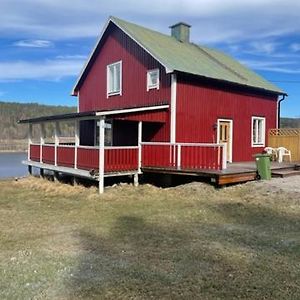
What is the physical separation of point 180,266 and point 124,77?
43.3 feet

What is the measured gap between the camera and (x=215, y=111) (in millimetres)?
17344

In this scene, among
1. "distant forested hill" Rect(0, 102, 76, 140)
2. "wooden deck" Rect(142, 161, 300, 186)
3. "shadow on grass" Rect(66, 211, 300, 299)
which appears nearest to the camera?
"shadow on grass" Rect(66, 211, 300, 299)

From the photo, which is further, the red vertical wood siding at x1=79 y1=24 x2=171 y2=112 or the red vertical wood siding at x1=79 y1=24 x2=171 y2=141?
the red vertical wood siding at x1=79 y1=24 x2=171 y2=112

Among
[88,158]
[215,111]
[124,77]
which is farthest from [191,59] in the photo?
[88,158]

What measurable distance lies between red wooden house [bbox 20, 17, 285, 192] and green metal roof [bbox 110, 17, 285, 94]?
76 mm

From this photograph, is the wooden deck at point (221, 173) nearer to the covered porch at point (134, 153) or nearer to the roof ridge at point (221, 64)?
the covered porch at point (134, 153)

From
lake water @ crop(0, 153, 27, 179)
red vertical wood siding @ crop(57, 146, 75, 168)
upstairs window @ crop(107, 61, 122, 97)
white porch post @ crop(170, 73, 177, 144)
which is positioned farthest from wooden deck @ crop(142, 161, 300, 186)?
lake water @ crop(0, 153, 27, 179)

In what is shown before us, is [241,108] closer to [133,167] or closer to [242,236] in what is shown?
[133,167]

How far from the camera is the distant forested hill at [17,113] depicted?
9581 centimetres

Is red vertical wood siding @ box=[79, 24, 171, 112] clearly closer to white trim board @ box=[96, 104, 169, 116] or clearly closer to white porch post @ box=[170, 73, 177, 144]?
white porch post @ box=[170, 73, 177, 144]

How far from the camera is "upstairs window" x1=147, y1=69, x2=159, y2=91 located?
16.5 m

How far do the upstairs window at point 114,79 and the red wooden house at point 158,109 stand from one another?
44 millimetres

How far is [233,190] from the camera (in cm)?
1256

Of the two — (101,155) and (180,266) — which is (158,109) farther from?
(180,266)
